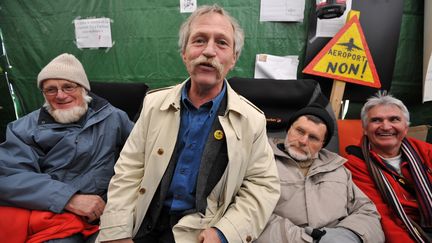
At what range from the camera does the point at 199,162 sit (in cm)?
105

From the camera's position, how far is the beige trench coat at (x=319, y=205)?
1122 mm

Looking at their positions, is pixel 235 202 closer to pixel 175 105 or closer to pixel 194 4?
pixel 175 105

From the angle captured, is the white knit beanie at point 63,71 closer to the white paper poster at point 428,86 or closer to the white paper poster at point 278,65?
the white paper poster at point 278,65

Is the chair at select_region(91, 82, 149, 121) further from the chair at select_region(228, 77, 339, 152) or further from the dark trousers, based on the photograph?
the dark trousers

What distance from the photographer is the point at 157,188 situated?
3.49ft

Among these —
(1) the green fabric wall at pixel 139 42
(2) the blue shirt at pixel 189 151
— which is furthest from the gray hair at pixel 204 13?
(1) the green fabric wall at pixel 139 42

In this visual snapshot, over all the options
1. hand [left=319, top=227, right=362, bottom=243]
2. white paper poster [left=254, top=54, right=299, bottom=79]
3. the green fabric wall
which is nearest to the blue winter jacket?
the green fabric wall

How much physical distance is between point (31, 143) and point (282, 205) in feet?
4.49

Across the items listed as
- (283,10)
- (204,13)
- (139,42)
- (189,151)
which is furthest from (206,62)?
(139,42)

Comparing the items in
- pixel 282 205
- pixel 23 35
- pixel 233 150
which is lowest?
pixel 282 205

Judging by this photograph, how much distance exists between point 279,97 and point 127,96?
116 centimetres

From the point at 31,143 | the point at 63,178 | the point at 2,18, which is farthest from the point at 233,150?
the point at 2,18

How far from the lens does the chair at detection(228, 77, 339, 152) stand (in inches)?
71.3

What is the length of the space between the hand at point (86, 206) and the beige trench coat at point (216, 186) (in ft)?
0.70
